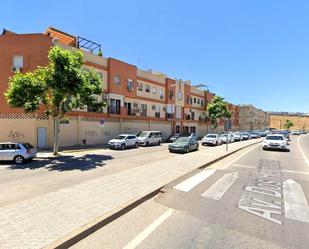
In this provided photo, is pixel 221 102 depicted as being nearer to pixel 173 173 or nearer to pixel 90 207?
pixel 173 173

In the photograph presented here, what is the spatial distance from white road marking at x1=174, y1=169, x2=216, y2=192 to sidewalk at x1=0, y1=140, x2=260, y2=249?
0.65 m

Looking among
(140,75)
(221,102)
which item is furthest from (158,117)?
(221,102)

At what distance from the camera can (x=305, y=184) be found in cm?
1055

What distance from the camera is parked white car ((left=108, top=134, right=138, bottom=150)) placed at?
2623 centimetres

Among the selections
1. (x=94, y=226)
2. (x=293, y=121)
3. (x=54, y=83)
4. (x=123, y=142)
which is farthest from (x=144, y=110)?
(x=293, y=121)

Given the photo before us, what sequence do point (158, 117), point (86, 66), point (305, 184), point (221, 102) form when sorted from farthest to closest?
point (221, 102) < point (158, 117) < point (86, 66) < point (305, 184)

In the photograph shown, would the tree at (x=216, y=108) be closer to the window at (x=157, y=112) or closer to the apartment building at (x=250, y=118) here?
the window at (x=157, y=112)

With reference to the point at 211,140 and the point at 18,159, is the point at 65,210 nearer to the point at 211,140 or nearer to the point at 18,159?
the point at 18,159

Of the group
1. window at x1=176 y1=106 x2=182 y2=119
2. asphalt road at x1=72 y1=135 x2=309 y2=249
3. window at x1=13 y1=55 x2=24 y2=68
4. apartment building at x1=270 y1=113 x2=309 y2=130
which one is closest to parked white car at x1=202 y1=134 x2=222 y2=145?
window at x1=176 y1=106 x2=182 y2=119

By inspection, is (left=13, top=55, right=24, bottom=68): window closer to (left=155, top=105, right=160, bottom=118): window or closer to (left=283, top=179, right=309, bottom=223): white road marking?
(left=155, top=105, right=160, bottom=118): window

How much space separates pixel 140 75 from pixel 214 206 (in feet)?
110

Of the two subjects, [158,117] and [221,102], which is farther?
[221,102]

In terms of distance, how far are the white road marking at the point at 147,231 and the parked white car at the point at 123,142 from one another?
65.1ft

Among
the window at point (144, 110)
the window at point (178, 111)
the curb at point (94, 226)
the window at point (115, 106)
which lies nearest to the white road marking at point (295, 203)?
the curb at point (94, 226)
